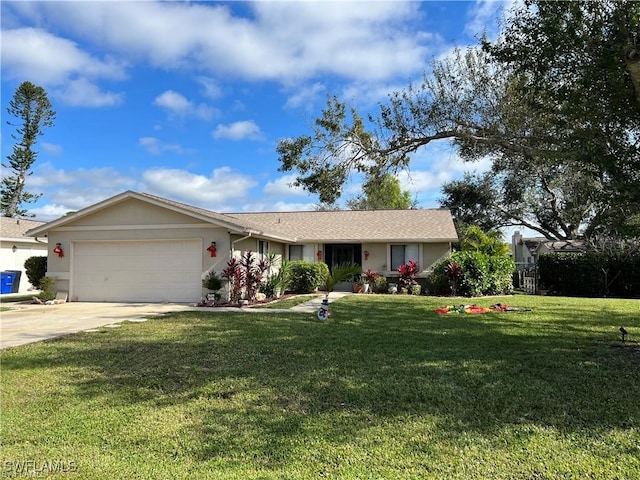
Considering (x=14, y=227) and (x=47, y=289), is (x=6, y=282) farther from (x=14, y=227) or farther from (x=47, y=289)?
(x=47, y=289)

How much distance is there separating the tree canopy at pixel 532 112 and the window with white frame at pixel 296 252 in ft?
33.9

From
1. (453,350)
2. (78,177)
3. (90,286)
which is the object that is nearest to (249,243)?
(90,286)

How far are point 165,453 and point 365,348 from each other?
439cm

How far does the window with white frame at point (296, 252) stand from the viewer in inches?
883

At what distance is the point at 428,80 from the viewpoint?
1099cm

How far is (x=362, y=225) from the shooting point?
23.2m

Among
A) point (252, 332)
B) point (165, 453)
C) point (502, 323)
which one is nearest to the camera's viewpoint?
point (165, 453)

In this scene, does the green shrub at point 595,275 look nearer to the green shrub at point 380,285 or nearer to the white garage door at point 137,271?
the green shrub at point 380,285

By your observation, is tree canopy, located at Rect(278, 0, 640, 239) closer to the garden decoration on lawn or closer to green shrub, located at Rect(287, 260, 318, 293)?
the garden decoration on lawn

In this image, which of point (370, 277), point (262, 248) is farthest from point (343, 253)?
point (262, 248)

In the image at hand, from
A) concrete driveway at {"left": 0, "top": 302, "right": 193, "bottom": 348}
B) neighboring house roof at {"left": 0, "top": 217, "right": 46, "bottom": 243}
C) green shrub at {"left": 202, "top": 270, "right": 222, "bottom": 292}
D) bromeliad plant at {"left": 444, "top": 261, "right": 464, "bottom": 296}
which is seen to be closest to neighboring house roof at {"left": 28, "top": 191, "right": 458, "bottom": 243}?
bromeliad plant at {"left": 444, "top": 261, "right": 464, "bottom": 296}

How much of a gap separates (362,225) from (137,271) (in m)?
11.5

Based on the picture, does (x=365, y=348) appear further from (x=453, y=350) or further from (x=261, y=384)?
(x=261, y=384)

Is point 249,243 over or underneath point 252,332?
over
